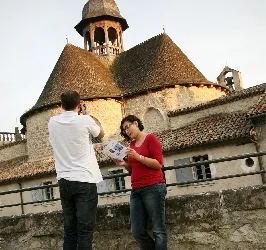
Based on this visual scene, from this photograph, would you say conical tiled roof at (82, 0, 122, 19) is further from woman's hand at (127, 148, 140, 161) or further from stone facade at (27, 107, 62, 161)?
woman's hand at (127, 148, 140, 161)

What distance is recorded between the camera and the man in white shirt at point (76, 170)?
4.02 m

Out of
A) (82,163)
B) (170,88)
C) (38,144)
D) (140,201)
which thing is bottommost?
(140,201)

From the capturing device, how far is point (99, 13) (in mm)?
35938

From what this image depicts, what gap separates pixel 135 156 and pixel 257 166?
14.1m

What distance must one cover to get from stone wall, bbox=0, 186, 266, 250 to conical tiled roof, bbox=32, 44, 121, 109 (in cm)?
2103

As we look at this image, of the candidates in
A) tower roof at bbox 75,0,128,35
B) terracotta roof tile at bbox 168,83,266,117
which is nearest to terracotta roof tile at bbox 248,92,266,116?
terracotta roof tile at bbox 168,83,266,117

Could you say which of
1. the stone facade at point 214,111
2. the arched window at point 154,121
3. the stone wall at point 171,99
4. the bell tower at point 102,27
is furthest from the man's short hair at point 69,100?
the bell tower at point 102,27

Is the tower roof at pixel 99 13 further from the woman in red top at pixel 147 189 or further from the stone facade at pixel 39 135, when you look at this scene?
the woman in red top at pixel 147 189

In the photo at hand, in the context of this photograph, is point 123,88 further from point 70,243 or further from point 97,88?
point 70,243

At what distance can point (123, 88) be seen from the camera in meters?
28.8

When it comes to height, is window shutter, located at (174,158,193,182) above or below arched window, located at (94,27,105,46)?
below

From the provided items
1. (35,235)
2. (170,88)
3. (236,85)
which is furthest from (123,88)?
(35,235)

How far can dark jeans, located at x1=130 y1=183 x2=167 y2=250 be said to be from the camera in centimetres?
435

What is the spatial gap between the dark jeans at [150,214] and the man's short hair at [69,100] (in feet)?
4.25
